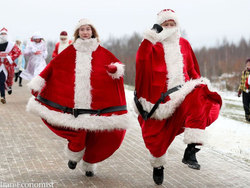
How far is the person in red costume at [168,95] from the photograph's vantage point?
561 cm

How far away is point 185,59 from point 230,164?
7.55 ft

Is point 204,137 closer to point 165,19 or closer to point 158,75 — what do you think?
Result: point 158,75

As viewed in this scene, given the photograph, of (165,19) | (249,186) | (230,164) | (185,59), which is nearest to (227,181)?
(249,186)

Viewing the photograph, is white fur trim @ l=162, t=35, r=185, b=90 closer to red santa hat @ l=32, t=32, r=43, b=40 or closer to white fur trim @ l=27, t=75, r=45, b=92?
white fur trim @ l=27, t=75, r=45, b=92

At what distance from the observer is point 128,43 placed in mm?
81125

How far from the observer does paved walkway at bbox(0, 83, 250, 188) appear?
6012 millimetres

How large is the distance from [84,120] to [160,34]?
1488 millimetres

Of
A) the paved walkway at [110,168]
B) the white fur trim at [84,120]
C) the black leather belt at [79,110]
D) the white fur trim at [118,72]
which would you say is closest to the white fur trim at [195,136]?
the paved walkway at [110,168]

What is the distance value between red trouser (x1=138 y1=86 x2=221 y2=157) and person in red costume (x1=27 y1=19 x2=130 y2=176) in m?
0.40

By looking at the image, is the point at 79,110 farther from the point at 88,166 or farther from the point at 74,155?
the point at 88,166

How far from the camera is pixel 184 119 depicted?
5672 millimetres

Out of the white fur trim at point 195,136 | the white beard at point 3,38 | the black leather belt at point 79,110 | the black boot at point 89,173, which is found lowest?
the black boot at point 89,173

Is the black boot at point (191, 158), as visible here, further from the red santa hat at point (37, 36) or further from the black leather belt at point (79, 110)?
the red santa hat at point (37, 36)

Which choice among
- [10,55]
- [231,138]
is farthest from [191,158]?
[10,55]
